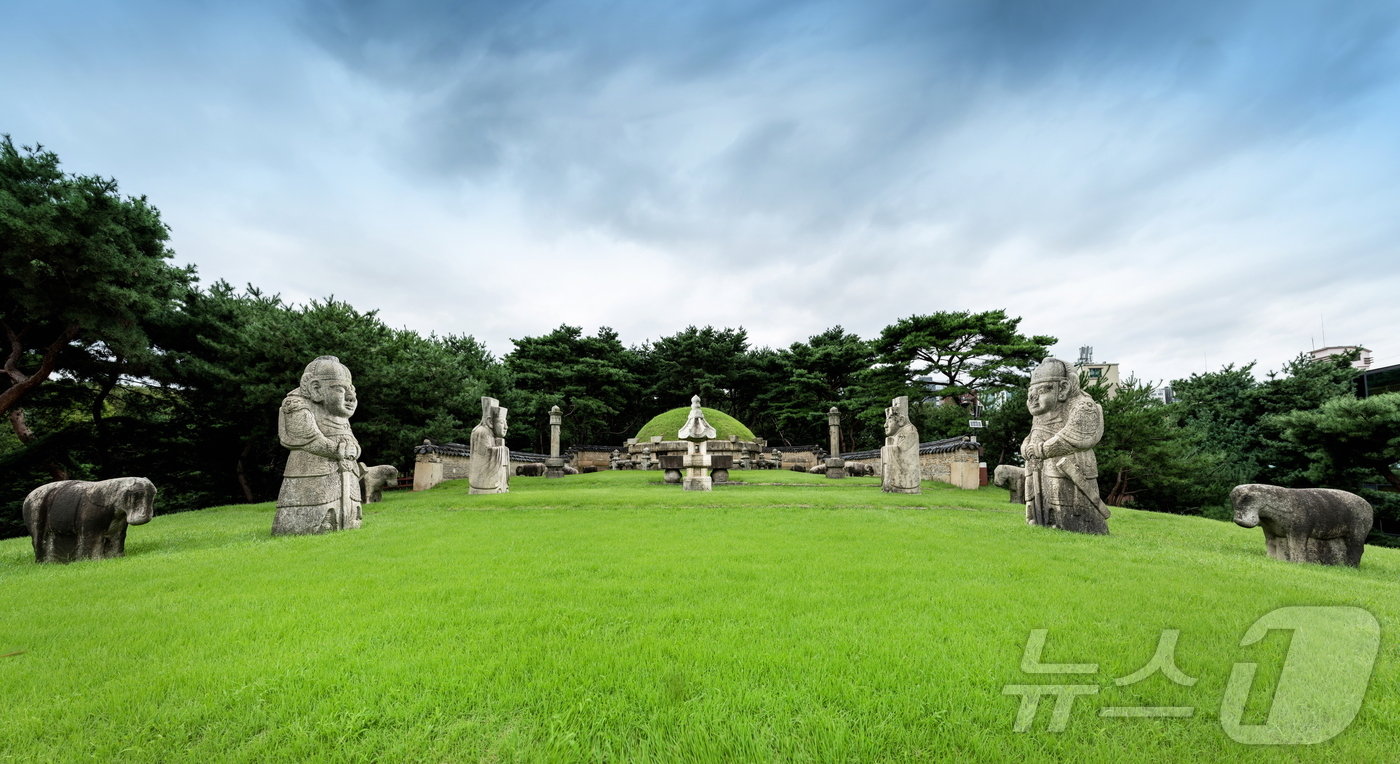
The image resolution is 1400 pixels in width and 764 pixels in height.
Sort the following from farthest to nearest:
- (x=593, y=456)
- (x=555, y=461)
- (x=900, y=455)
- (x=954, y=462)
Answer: (x=593, y=456), (x=555, y=461), (x=954, y=462), (x=900, y=455)

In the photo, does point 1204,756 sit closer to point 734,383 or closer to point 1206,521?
point 1206,521

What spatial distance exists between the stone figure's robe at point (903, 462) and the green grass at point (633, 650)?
7719 millimetres

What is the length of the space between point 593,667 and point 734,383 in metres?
36.9

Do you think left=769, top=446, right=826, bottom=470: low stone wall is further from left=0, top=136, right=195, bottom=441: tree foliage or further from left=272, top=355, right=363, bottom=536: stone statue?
left=0, top=136, right=195, bottom=441: tree foliage

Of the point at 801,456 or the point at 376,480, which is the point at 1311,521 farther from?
the point at 801,456

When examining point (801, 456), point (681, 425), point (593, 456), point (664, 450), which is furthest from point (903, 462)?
point (593, 456)

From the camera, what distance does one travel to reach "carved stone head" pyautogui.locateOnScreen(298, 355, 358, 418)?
7.46 metres

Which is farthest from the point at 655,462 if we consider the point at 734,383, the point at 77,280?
the point at 77,280

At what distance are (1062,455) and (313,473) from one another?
1023 cm

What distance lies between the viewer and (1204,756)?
186cm

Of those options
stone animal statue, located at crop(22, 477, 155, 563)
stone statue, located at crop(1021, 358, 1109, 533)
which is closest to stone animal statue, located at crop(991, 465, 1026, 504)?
stone statue, located at crop(1021, 358, 1109, 533)

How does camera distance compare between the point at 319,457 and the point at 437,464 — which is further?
the point at 437,464

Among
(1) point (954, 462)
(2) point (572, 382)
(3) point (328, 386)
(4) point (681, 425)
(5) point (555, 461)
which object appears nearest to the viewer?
(3) point (328, 386)

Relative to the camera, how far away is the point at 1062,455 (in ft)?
24.1
